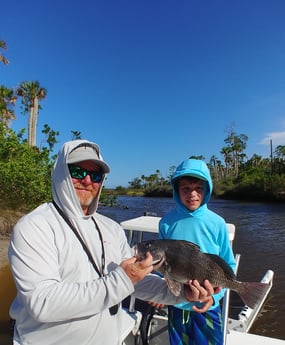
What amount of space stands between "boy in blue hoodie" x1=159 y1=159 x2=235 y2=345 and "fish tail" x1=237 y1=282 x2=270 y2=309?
1.08 ft

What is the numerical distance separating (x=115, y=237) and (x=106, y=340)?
22.8 inches

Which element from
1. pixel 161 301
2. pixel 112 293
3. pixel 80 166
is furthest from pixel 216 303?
pixel 80 166

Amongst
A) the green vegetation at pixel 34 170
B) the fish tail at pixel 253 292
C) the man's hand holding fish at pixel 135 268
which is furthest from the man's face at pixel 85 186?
the green vegetation at pixel 34 170

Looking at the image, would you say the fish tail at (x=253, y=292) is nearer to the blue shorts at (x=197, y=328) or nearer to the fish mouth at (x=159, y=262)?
the blue shorts at (x=197, y=328)

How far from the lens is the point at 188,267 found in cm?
213

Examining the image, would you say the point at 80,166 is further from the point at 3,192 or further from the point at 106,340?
the point at 3,192

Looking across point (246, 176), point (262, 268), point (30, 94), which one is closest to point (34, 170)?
point (262, 268)

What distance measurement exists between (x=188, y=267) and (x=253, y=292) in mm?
576

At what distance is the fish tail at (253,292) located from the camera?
2.27 m

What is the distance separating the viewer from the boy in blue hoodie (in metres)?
2.68

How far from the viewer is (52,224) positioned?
159 centimetres

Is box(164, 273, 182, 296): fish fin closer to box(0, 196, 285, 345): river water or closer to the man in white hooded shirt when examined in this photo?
the man in white hooded shirt

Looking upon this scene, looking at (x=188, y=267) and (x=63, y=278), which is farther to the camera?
(x=188, y=267)

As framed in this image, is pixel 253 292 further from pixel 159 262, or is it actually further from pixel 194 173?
pixel 194 173
